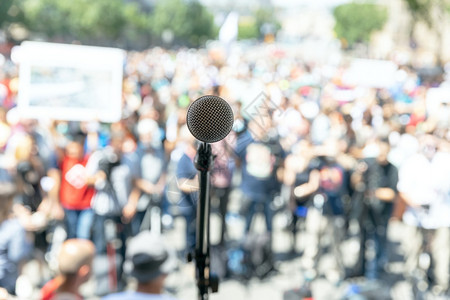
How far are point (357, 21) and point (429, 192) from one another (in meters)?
9.23

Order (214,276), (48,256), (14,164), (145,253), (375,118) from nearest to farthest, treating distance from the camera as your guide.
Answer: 1. (214,276)
2. (145,253)
3. (14,164)
4. (48,256)
5. (375,118)

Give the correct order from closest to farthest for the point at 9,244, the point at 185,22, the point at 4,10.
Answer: the point at 9,244
the point at 4,10
the point at 185,22

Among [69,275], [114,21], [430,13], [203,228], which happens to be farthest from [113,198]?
[430,13]

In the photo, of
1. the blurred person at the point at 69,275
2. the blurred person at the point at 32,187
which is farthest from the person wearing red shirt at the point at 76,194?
the blurred person at the point at 69,275

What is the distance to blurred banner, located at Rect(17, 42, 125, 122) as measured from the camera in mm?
6387

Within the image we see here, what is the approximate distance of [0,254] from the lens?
342 cm

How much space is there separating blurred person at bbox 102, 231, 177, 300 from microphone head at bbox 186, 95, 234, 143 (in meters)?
1.00

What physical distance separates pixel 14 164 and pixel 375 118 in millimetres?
4974

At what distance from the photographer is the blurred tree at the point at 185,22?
1401 centimetres

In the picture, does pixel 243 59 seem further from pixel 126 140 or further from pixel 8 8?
pixel 126 140

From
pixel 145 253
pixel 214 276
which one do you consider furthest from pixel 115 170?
pixel 214 276

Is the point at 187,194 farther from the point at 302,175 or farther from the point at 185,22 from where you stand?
the point at 185,22

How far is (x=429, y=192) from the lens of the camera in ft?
17.0

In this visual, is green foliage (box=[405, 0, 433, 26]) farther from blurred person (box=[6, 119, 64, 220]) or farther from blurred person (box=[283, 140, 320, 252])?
blurred person (box=[6, 119, 64, 220])
